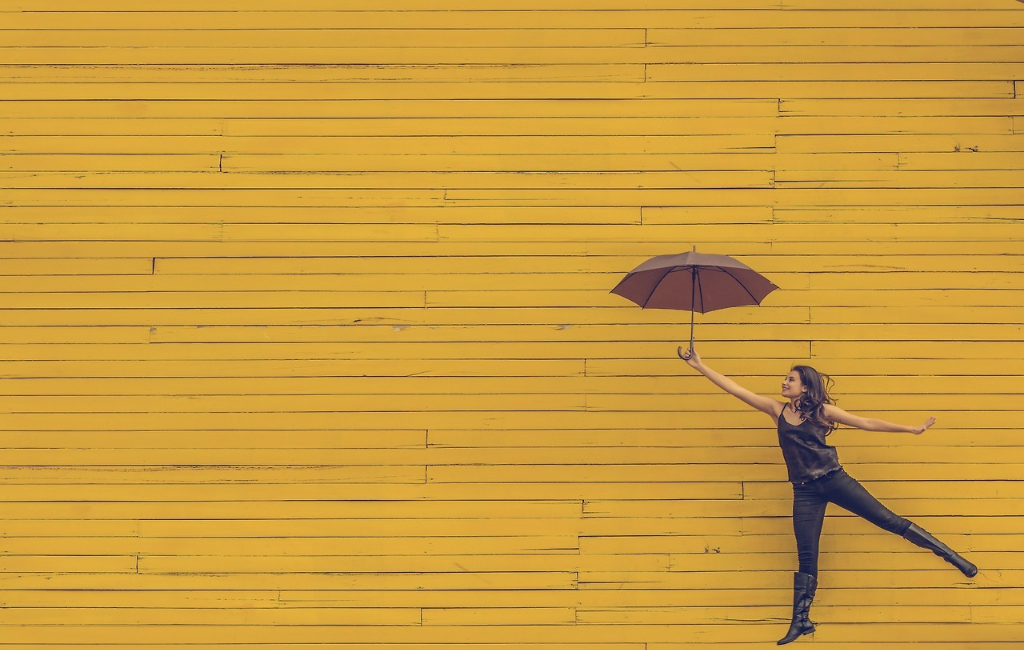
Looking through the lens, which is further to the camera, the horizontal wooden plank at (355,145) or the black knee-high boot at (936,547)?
the horizontal wooden plank at (355,145)

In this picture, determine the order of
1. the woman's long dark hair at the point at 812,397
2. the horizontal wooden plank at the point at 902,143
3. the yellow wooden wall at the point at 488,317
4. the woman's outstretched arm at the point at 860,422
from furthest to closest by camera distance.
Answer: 1. the horizontal wooden plank at the point at 902,143
2. the yellow wooden wall at the point at 488,317
3. the woman's long dark hair at the point at 812,397
4. the woman's outstretched arm at the point at 860,422

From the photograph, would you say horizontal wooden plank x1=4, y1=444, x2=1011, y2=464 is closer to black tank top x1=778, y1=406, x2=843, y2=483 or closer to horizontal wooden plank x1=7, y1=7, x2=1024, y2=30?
black tank top x1=778, y1=406, x2=843, y2=483

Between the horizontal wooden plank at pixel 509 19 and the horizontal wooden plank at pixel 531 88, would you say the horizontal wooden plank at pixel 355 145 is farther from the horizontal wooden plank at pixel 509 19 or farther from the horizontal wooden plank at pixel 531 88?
the horizontal wooden plank at pixel 509 19

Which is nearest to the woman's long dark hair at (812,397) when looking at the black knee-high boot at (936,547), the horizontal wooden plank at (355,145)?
the black knee-high boot at (936,547)

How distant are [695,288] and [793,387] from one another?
2.61 ft

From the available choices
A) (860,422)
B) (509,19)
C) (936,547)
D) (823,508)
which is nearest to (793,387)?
(860,422)

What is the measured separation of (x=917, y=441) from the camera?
5922 millimetres

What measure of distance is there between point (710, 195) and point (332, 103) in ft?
8.20

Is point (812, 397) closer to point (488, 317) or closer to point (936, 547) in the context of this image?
point (936, 547)

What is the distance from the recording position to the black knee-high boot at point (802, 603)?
5523 millimetres

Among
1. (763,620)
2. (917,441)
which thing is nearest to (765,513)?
(763,620)

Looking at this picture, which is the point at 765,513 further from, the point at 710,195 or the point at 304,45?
the point at 304,45

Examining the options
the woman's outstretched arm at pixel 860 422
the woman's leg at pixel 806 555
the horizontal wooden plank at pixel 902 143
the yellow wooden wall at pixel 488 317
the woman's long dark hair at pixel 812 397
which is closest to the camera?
the woman's outstretched arm at pixel 860 422

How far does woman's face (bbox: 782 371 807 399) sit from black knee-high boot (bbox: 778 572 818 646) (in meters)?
1.06
